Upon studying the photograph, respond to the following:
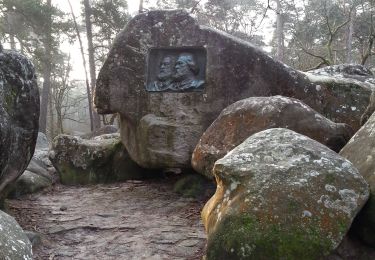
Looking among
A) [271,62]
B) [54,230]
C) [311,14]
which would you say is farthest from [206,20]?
[54,230]

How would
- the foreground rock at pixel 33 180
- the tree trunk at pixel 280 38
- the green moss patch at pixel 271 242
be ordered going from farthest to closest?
the tree trunk at pixel 280 38 → the foreground rock at pixel 33 180 → the green moss patch at pixel 271 242

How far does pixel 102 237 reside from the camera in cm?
509

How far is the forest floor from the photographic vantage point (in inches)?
181

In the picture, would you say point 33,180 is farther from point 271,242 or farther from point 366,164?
point 366,164

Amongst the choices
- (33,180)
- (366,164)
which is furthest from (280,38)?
(366,164)

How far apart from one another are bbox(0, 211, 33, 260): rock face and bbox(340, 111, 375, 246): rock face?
2.63m

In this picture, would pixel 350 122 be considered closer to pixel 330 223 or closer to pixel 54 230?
pixel 330 223

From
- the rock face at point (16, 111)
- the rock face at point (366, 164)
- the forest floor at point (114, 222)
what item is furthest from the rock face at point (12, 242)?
the rock face at point (366, 164)

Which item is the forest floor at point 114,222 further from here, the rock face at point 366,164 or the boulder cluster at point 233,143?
the rock face at point 366,164

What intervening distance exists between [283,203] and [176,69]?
16.3 ft

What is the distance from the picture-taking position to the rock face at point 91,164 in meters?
8.66

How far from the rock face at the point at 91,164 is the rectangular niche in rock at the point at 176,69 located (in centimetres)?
198

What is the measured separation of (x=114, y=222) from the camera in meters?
5.73

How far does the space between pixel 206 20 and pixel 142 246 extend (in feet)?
57.8
